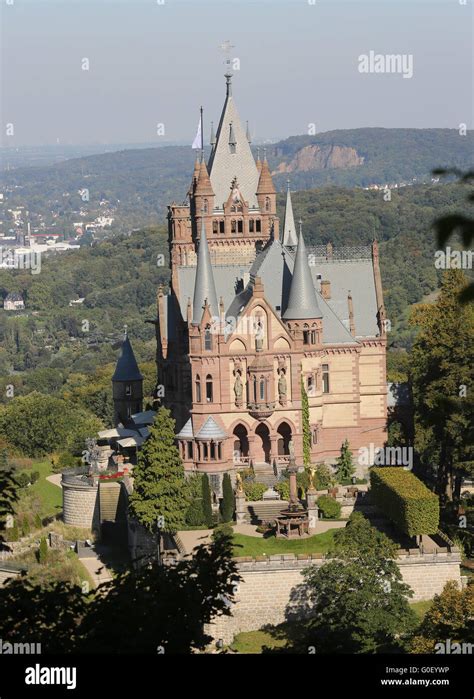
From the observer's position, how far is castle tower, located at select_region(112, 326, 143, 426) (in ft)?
307

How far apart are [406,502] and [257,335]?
14940 mm

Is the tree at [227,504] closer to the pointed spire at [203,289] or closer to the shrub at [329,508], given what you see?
the shrub at [329,508]

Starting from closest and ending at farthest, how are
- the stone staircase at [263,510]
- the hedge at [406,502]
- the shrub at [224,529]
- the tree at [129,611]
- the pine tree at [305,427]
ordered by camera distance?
1. the tree at [129,611]
2. the shrub at [224,529]
3. the hedge at [406,502]
4. the stone staircase at [263,510]
5. the pine tree at [305,427]

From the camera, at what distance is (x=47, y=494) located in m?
89.4

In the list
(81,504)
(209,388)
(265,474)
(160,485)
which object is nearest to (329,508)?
(265,474)

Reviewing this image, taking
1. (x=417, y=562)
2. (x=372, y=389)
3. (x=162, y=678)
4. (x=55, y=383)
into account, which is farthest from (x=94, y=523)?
(x=55, y=383)

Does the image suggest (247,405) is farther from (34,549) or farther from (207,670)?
(207,670)

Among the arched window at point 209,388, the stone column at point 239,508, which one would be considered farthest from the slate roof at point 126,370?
the stone column at point 239,508

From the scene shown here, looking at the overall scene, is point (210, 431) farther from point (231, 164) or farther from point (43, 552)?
point (231, 164)

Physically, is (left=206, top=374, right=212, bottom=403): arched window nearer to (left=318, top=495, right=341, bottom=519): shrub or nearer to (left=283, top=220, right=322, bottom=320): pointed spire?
(left=283, top=220, right=322, bottom=320): pointed spire

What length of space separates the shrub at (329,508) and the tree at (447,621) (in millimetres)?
13788

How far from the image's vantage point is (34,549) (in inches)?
3127

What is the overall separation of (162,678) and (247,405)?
1829 inches

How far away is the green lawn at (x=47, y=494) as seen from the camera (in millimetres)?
85869
